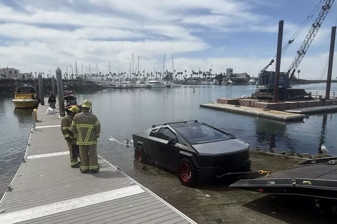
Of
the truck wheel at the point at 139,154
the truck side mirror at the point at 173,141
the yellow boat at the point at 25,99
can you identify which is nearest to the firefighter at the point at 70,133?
the truck wheel at the point at 139,154

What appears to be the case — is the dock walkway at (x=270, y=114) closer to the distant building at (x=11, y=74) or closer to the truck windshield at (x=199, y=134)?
the truck windshield at (x=199, y=134)

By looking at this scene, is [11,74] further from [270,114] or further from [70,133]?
[70,133]

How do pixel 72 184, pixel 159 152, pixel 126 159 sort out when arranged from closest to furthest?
pixel 72 184
pixel 159 152
pixel 126 159

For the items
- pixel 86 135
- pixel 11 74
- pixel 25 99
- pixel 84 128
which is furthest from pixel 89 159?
pixel 11 74

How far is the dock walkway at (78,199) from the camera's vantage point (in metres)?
4.36

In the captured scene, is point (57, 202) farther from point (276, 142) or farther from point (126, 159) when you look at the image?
point (276, 142)

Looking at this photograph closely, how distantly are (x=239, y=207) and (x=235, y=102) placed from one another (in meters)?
35.6

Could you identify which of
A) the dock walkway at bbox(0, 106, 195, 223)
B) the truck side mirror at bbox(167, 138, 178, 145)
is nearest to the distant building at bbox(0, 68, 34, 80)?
the dock walkway at bbox(0, 106, 195, 223)

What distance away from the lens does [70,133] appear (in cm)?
725

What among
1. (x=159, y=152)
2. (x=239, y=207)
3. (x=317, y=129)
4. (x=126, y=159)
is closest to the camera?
(x=239, y=207)

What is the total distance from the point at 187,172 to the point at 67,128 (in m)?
3.27

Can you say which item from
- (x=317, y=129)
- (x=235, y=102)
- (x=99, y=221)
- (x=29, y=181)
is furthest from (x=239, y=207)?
(x=235, y=102)

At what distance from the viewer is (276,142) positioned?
17750 millimetres

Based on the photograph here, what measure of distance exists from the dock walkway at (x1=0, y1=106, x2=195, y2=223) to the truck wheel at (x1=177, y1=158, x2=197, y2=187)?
1393 millimetres
